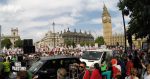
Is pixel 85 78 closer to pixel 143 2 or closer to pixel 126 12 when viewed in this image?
pixel 143 2

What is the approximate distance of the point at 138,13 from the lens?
27.5 metres

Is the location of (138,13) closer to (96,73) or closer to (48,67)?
(48,67)

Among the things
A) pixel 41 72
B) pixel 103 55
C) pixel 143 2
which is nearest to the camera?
pixel 41 72

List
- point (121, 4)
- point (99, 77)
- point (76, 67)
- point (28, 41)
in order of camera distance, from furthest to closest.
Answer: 1. point (28, 41)
2. point (121, 4)
3. point (76, 67)
4. point (99, 77)

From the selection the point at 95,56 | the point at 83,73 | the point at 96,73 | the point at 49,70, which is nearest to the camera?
the point at 96,73

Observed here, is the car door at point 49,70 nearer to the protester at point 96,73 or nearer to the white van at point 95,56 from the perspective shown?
the protester at point 96,73

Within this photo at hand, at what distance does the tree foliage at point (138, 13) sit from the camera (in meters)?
25.0

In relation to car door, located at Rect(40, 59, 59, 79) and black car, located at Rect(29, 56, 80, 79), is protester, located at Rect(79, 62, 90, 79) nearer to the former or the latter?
black car, located at Rect(29, 56, 80, 79)

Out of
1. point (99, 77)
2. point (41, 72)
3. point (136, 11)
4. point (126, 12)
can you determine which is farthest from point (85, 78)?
point (126, 12)

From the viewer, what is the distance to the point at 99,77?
1264 cm

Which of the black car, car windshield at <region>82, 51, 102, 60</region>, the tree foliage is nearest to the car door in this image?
the black car

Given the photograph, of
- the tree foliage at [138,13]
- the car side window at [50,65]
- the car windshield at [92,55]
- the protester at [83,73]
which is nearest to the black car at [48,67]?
the car side window at [50,65]

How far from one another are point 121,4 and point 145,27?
232 cm

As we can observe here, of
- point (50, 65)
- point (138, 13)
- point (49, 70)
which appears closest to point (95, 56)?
point (138, 13)
